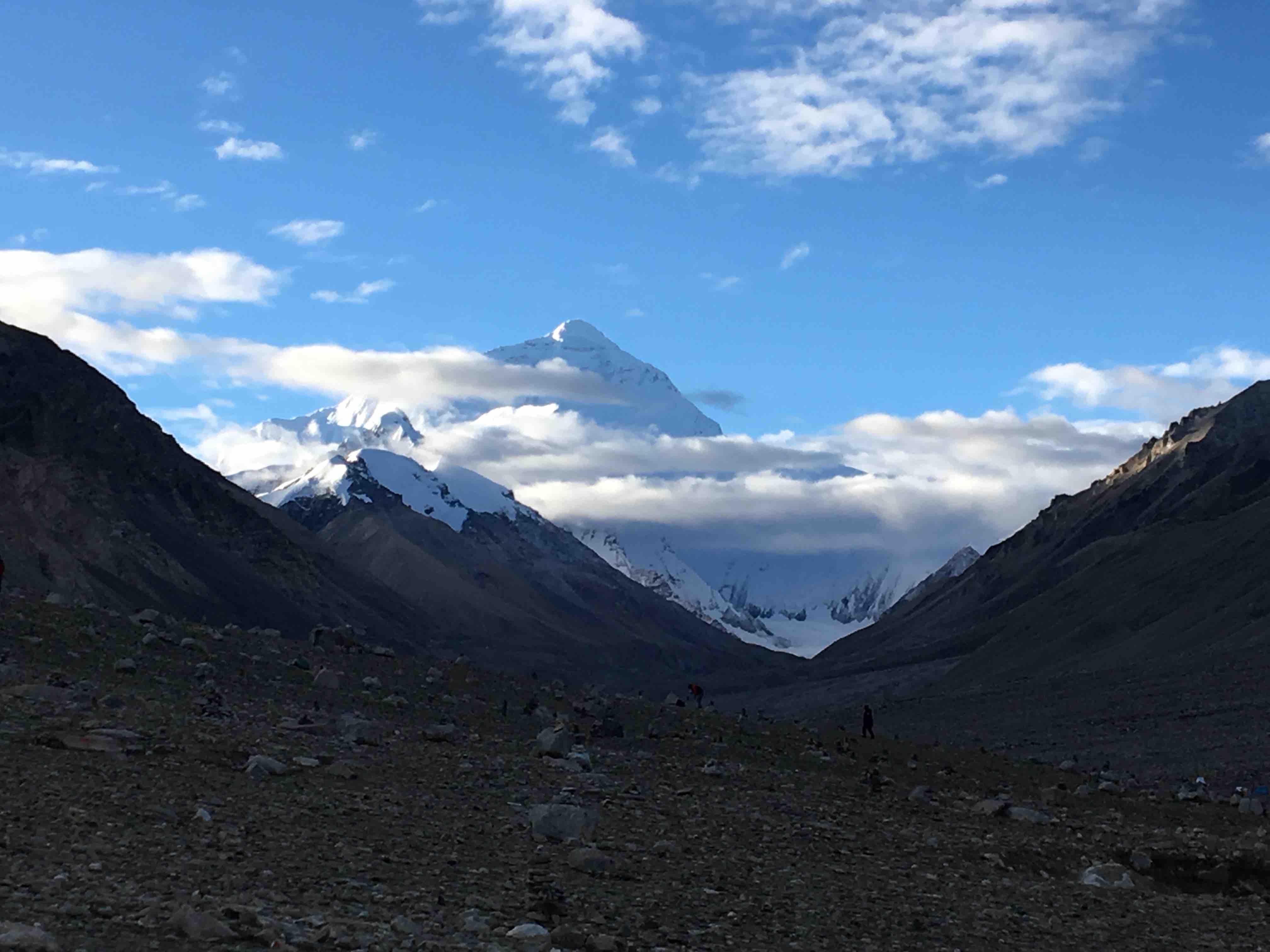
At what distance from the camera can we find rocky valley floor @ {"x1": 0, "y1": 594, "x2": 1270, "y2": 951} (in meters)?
12.4

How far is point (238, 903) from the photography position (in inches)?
468

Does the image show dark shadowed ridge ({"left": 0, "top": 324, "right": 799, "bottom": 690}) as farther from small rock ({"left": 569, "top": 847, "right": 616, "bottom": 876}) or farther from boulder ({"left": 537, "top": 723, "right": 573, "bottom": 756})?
small rock ({"left": 569, "top": 847, "right": 616, "bottom": 876})

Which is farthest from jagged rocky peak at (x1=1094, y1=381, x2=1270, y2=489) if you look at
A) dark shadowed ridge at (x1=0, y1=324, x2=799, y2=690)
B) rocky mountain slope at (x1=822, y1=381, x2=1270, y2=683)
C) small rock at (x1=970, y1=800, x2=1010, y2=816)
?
small rock at (x1=970, y1=800, x2=1010, y2=816)

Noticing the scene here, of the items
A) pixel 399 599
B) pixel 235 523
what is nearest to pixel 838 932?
pixel 235 523

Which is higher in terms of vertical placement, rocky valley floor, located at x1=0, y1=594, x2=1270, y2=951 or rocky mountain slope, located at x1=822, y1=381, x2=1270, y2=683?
rocky mountain slope, located at x1=822, y1=381, x2=1270, y2=683

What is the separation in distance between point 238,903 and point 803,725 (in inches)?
1095

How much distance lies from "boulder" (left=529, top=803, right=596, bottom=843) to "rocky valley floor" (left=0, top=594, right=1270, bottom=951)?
0.12 ft

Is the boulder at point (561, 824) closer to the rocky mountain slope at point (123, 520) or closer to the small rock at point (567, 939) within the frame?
the small rock at point (567, 939)

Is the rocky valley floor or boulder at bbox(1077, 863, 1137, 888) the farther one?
boulder at bbox(1077, 863, 1137, 888)

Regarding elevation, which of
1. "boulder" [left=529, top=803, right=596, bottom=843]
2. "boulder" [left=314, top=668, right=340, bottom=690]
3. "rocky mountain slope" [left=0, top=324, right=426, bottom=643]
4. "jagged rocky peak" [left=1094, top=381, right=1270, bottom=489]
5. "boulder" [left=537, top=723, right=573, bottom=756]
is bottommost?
"boulder" [left=529, top=803, right=596, bottom=843]

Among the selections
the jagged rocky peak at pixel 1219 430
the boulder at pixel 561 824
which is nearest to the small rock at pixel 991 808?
the boulder at pixel 561 824

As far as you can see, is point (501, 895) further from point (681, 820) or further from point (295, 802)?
point (681, 820)

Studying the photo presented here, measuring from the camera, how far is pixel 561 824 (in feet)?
55.0

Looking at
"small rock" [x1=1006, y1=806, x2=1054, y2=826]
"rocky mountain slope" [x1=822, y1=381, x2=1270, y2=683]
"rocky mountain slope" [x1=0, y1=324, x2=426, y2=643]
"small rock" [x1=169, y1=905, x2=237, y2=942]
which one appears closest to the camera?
"small rock" [x1=169, y1=905, x2=237, y2=942]
